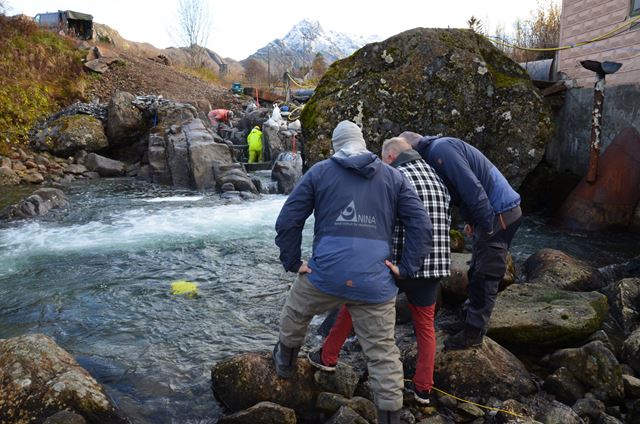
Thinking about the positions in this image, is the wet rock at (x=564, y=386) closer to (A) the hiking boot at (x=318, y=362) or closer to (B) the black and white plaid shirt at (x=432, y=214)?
(B) the black and white plaid shirt at (x=432, y=214)

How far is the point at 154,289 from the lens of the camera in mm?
6387

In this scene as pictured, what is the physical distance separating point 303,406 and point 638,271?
4.95 m

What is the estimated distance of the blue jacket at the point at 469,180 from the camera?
12.3 ft

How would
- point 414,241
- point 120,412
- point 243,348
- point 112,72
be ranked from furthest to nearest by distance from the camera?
point 112,72, point 243,348, point 120,412, point 414,241

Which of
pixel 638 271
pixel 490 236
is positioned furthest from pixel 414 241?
pixel 638 271

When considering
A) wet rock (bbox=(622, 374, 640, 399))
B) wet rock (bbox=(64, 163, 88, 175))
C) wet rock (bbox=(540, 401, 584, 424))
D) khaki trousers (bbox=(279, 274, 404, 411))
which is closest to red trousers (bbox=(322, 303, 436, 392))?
khaki trousers (bbox=(279, 274, 404, 411))

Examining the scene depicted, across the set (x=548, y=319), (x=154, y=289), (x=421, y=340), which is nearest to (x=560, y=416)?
(x=421, y=340)

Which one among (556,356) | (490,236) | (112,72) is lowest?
(556,356)

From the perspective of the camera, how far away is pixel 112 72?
23.1 metres

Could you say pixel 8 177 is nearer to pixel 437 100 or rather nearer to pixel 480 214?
pixel 437 100

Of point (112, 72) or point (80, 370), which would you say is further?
point (112, 72)

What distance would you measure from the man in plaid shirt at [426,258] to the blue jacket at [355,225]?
234 mm

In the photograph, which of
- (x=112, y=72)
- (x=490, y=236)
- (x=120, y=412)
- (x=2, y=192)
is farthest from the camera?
(x=112, y=72)

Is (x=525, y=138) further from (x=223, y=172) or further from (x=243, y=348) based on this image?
(x=223, y=172)
